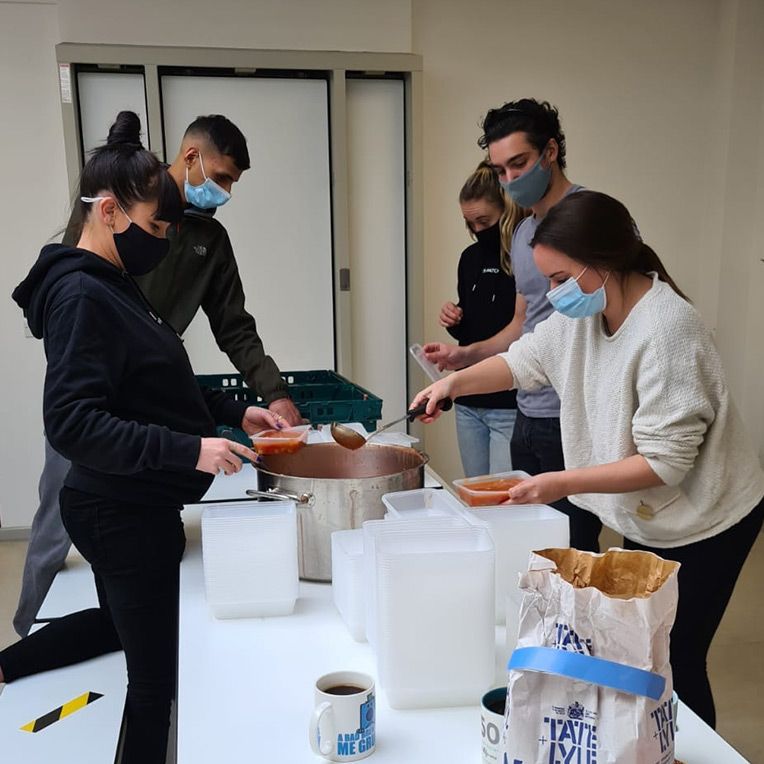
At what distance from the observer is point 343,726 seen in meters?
0.86

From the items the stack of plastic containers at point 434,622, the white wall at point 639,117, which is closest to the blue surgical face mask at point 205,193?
the stack of plastic containers at point 434,622

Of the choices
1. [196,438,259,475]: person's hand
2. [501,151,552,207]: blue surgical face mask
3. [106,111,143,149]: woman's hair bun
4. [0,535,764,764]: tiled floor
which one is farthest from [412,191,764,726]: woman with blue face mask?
[106,111,143,149]: woman's hair bun

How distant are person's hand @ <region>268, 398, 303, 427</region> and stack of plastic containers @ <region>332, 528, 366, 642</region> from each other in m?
0.71

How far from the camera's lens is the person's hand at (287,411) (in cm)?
189

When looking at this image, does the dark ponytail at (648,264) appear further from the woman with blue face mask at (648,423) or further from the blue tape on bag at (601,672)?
the blue tape on bag at (601,672)

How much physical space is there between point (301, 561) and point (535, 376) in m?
0.63

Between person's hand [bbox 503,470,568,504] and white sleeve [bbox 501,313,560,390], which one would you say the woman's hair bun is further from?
person's hand [bbox 503,470,568,504]

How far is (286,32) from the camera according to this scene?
3.21m

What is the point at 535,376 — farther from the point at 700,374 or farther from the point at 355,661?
the point at 355,661

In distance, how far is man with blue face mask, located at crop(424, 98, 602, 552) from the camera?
1.97 metres

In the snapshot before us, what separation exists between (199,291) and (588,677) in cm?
173

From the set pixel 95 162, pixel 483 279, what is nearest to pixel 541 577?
pixel 95 162

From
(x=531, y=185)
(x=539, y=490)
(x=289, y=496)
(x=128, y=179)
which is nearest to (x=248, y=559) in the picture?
(x=289, y=496)

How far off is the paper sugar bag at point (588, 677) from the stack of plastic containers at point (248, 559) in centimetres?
54
